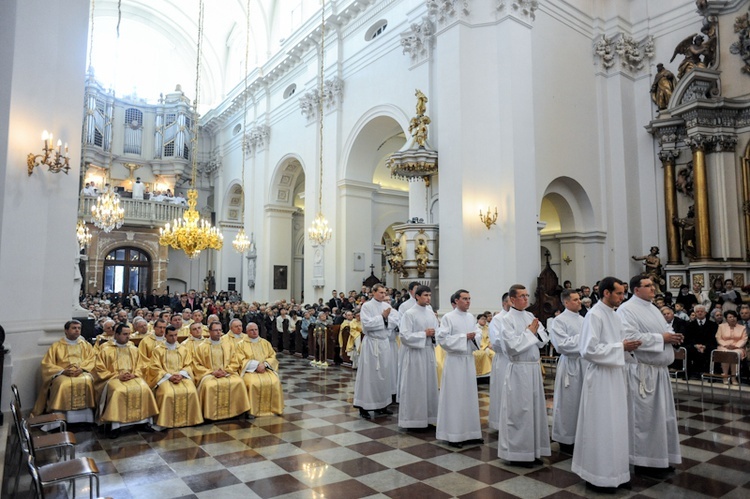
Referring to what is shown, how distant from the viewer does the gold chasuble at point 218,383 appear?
255 inches

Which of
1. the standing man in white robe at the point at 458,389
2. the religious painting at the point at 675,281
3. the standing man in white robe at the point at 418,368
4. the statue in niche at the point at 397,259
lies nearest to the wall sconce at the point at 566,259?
the religious painting at the point at 675,281

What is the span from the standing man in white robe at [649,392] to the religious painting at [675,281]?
905 centimetres

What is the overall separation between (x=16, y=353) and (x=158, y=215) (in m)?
19.2

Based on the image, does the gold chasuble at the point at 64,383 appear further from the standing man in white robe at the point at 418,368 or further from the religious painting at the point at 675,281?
the religious painting at the point at 675,281

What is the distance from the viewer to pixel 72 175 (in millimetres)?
6980

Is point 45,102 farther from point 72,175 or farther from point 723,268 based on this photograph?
point 723,268

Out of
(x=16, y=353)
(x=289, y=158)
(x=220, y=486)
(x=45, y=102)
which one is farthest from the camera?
(x=289, y=158)

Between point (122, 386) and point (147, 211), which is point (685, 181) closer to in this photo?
point (122, 386)

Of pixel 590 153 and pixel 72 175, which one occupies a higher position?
pixel 590 153

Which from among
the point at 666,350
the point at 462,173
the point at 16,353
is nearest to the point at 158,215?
the point at 462,173

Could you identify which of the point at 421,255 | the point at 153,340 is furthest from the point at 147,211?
the point at 153,340

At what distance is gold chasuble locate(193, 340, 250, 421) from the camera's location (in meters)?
6.48

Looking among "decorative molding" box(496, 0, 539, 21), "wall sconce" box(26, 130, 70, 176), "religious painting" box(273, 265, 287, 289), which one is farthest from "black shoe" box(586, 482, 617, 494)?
"religious painting" box(273, 265, 287, 289)

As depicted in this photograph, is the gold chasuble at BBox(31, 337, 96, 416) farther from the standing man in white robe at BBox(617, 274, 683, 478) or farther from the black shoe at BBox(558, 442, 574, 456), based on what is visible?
the standing man in white robe at BBox(617, 274, 683, 478)
